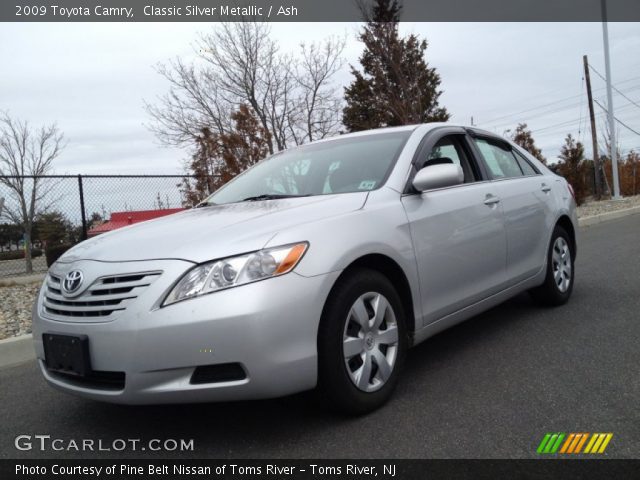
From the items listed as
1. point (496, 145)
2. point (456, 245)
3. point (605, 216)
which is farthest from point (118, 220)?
point (605, 216)

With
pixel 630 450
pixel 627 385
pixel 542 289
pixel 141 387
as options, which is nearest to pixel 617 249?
pixel 542 289

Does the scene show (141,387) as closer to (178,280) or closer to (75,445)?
(178,280)

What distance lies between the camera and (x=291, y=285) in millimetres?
2248

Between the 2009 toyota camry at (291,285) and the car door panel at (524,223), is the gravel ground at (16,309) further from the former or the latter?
the car door panel at (524,223)

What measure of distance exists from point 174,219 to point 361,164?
122 cm

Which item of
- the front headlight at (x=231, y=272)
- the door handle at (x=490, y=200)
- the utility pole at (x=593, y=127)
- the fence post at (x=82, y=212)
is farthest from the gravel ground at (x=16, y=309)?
the utility pole at (x=593, y=127)

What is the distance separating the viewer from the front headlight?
2.19 metres

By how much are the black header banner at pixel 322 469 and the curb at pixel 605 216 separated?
11878 millimetres

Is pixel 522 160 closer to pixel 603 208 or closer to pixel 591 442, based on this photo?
pixel 591 442

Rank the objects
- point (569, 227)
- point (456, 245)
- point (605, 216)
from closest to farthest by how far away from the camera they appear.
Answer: point (456, 245) → point (569, 227) → point (605, 216)

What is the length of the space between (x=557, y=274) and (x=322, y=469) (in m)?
3.14

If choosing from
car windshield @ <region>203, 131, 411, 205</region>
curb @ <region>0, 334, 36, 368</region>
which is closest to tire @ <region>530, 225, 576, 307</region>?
car windshield @ <region>203, 131, 411, 205</region>

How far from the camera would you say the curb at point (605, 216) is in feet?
43.0

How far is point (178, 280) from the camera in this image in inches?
86.9
